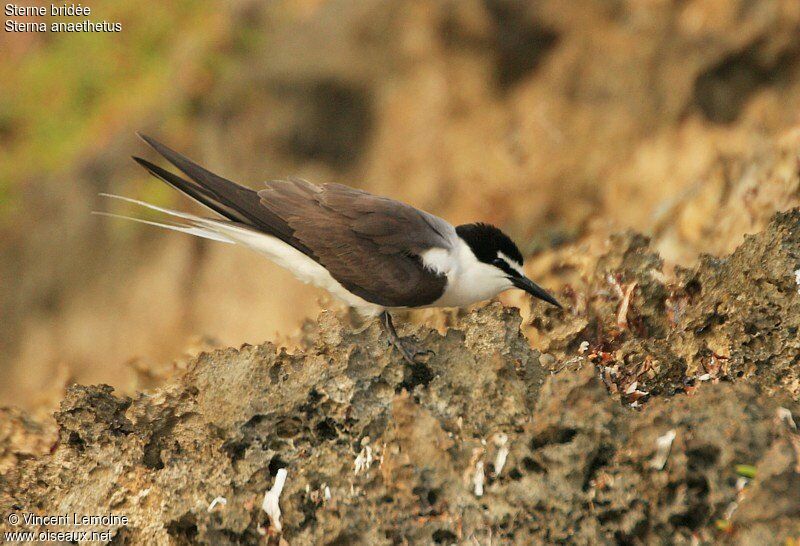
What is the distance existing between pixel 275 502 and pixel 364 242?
1.58m

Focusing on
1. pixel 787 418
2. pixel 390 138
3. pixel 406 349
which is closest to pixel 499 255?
pixel 406 349

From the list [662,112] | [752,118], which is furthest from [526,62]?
[752,118]


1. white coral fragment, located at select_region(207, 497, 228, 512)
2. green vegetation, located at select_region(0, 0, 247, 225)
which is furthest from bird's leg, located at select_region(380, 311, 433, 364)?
green vegetation, located at select_region(0, 0, 247, 225)

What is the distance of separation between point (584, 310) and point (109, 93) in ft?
21.3

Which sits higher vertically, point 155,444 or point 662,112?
point 662,112

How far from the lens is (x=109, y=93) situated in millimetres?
9133

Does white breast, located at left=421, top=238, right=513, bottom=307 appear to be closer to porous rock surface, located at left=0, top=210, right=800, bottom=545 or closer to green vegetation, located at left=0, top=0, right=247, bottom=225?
porous rock surface, located at left=0, top=210, right=800, bottom=545

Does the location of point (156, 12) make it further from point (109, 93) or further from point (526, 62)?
point (526, 62)

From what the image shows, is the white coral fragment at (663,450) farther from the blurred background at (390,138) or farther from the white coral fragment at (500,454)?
the blurred background at (390,138)

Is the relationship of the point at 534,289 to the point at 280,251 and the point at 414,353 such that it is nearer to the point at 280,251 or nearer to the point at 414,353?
the point at 414,353

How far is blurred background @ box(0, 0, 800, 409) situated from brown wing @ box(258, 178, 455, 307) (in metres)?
2.86

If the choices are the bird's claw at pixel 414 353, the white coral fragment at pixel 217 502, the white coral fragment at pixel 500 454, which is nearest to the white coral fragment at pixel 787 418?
the white coral fragment at pixel 500 454

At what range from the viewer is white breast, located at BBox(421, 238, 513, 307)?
432cm

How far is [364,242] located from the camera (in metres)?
4.31
